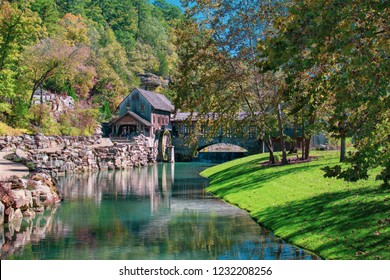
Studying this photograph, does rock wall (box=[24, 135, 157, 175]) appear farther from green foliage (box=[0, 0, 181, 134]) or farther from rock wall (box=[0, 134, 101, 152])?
green foliage (box=[0, 0, 181, 134])

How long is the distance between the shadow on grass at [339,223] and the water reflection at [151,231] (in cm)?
75

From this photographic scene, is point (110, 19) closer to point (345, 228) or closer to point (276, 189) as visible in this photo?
point (276, 189)

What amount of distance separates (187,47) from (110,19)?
114728 mm

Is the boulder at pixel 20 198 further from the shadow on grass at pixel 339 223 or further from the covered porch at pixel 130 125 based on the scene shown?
the covered porch at pixel 130 125

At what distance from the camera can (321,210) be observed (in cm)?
2262

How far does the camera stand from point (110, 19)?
150m

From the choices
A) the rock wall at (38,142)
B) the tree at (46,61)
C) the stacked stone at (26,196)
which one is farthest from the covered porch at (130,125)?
the stacked stone at (26,196)

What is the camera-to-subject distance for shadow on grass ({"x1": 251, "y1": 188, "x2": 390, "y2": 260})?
55.7 feet

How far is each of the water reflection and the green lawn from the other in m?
0.76

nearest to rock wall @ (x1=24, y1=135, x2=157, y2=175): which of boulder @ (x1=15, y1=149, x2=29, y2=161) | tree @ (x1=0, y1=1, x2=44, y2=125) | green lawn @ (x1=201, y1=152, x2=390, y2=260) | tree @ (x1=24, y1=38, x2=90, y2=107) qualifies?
boulder @ (x1=15, y1=149, x2=29, y2=161)

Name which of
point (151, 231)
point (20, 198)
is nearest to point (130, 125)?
point (20, 198)

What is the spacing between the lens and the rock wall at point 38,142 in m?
55.2

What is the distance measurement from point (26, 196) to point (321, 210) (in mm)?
14965
